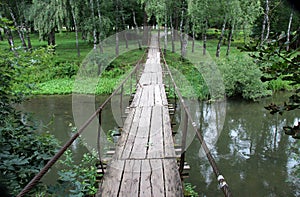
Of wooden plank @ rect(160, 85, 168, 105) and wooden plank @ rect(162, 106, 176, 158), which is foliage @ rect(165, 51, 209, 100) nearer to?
wooden plank @ rect(160, 85, 168, 105)

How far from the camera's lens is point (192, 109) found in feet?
28.7

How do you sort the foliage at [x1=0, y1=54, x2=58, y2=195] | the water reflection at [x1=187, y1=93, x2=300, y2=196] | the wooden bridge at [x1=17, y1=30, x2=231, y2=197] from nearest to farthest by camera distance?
the foliage at [x1=0, y1=54, x2=58, y2=195] → the wooden bridge at [x1=17, y1=30, x2=231, y2=197] → the water reflection at [x1=187, y1=93, x2=300, y2=196]

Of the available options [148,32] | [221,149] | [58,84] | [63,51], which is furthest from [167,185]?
[148,32]

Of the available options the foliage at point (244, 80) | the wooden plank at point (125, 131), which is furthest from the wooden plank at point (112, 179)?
the foliage at point (244, 80)

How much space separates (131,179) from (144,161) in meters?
0.32

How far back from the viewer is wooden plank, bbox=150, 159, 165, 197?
1979 millimetres

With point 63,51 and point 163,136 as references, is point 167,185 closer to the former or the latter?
point 163,136

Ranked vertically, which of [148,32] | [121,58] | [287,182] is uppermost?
[148,32]

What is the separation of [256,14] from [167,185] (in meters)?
11.9

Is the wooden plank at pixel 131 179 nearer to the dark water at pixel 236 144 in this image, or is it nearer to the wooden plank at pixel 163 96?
the dark water at pixel 236 144

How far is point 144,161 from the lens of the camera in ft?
8.13

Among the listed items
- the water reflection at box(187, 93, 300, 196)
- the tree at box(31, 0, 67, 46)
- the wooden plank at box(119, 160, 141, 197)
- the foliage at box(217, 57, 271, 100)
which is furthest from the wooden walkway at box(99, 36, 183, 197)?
the tree at box(31, 0, 67, 46)

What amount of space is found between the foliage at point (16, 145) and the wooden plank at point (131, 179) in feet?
1.85

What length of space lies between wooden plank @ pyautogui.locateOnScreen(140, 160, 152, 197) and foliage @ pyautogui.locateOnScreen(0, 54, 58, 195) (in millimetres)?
678
